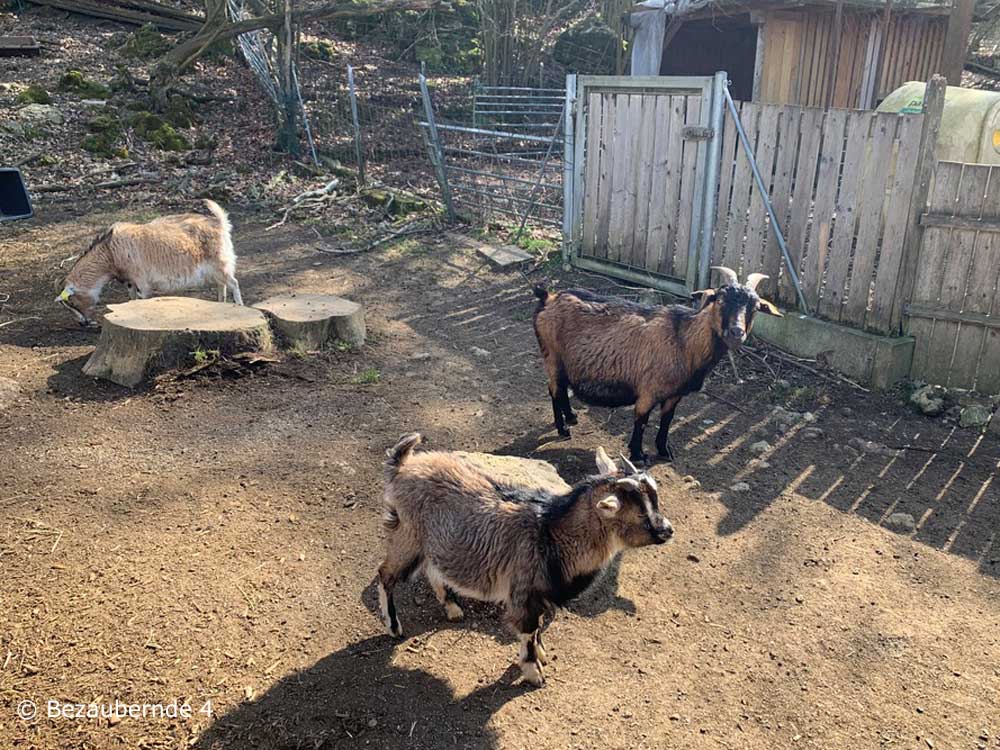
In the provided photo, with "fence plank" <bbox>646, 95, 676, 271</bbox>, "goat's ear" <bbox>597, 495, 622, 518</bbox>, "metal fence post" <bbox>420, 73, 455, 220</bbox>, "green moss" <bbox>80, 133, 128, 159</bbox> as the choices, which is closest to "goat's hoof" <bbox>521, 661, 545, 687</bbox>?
"goat's ear" <bbox>597, 495, 622, 518</bbox>

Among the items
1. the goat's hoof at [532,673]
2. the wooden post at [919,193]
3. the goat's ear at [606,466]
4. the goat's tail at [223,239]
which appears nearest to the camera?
the goat's hoof at [532,673]

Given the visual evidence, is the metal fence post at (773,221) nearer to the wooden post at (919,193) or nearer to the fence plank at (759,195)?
the fence plank at (759,195)

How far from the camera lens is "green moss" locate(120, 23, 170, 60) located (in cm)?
1565

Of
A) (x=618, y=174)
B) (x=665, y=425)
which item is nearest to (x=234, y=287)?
(x=618, y=174)

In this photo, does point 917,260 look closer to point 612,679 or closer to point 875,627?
point 875,627

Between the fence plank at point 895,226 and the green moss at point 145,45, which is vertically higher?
the green moss at point 145,45

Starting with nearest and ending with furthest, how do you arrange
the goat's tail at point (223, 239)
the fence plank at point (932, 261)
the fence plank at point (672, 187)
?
the fence plank at point (932, 261)
the fence plank at point (672, 187)
the goat's tail at point (223, 239)

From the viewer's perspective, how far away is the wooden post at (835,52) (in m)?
11.2

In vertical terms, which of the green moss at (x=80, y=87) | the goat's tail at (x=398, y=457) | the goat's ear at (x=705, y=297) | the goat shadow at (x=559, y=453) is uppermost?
the green moss at (x=80, y=87)

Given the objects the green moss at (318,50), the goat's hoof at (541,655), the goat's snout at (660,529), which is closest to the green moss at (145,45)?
the green moss at (318,50)

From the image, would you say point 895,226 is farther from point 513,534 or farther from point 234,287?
point 234,287

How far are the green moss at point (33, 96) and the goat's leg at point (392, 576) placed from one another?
13.5 m

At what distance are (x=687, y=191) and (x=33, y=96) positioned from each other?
39.1 ft

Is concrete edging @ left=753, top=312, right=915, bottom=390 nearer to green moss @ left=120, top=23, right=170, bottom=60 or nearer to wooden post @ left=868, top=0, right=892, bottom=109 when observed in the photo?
wooden post @ left=868, top=0, right=892, bottom=109
